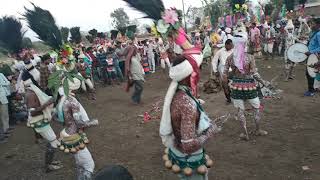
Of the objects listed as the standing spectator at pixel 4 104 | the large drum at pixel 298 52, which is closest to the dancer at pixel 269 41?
the large drum at pixel 298 52

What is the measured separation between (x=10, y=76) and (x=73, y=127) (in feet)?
25.4

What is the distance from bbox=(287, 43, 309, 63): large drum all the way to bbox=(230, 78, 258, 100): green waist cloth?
330 cm

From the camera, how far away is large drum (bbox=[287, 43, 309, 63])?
8.95 metres

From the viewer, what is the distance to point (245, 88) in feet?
20.9

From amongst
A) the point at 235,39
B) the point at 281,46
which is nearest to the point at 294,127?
the point at 235,39

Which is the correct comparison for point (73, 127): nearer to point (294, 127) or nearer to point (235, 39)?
point (235, 39)

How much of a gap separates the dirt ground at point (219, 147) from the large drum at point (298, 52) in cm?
A: 101

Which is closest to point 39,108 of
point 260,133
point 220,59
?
point 260,133

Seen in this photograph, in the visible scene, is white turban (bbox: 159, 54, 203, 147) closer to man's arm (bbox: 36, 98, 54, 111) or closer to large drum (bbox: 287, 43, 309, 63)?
man's arm (bbox: 36, 98, 54, 111)

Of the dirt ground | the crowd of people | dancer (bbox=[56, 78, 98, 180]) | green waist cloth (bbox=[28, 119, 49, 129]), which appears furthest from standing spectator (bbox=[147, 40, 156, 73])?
dancer (bbox=[56, 78, 98, 180])

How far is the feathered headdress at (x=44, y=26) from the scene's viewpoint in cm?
657

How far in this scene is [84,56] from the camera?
45.3 ft

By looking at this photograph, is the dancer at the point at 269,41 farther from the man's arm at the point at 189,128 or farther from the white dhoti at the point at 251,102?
the man's arm at the point at 189,128

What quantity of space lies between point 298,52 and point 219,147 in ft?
13.1
